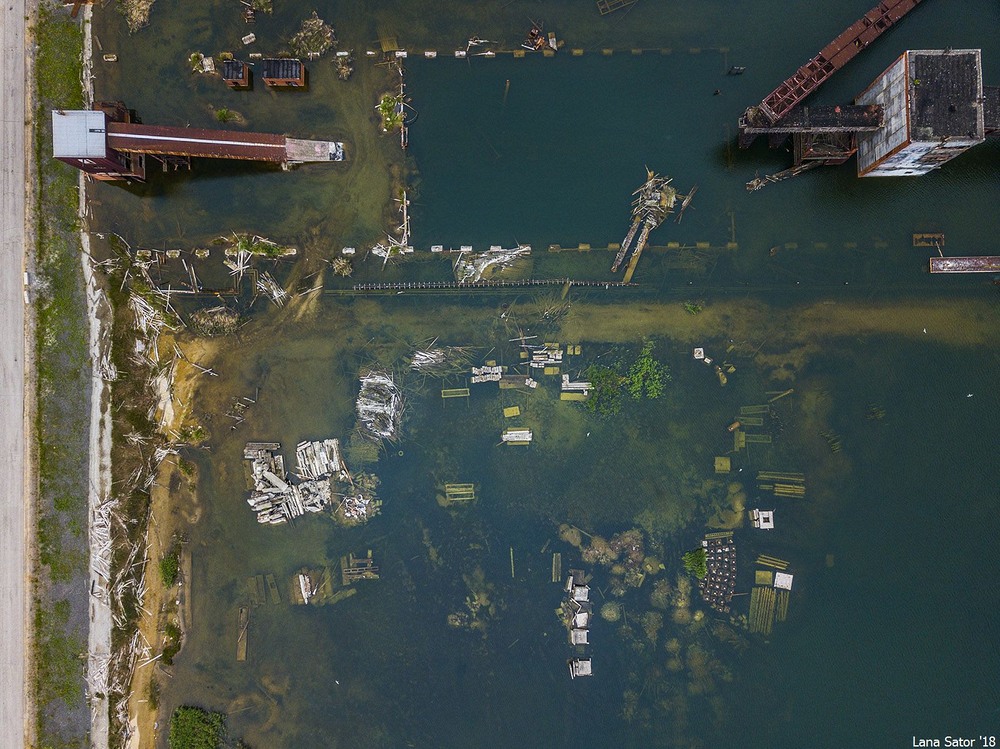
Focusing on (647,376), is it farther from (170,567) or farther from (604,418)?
(170,567)

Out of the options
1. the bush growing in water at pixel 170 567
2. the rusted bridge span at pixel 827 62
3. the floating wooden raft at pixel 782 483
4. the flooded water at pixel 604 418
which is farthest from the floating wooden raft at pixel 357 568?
the rusted bridge span at pixel 827 62

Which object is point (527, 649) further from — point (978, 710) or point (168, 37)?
point (168, 37)

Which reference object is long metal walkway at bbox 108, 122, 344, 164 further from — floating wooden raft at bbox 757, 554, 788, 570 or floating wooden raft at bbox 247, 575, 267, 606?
floating wooden raft at bbox 757, 554, 788, 570

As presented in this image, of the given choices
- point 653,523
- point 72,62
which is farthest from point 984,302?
point 72,62

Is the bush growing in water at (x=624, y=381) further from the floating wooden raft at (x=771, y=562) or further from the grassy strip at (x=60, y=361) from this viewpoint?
the grassy strip at (x=60, y=361)

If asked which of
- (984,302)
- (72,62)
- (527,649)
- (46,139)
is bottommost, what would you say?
(527,649)

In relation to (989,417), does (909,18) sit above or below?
above

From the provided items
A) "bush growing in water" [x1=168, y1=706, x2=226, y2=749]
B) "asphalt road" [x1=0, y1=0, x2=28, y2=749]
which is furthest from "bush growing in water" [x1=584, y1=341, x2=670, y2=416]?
"asphalt road" [x1=0, y1=0, x2=28, y2=749]

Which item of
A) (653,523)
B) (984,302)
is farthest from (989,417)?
(653,523)
